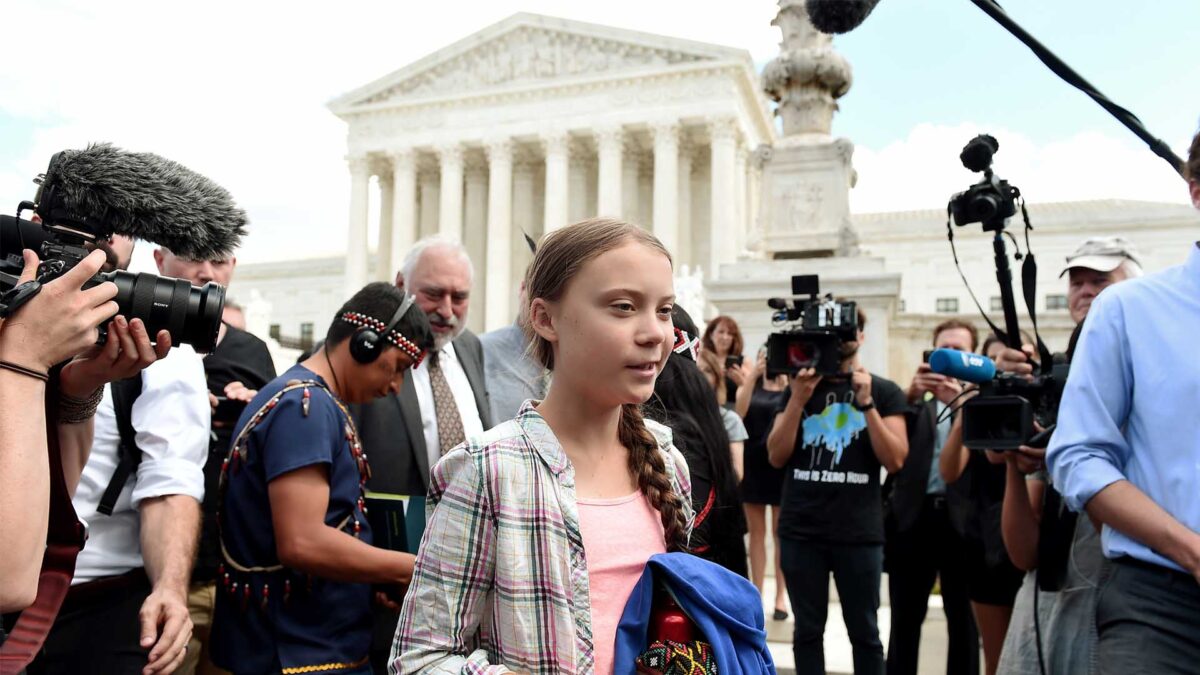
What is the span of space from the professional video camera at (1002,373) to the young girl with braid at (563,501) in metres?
1.49

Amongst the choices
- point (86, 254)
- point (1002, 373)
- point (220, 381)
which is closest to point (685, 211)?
point (220, 381)

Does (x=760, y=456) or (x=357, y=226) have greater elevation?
(x=357, y=226)

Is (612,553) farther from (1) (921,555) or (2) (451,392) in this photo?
(1) (921,555)

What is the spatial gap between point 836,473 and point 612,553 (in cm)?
329

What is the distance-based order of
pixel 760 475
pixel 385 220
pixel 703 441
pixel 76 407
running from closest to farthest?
pixel 76 407 < pixel 703 441 < pixel 760 475 < pixel 385 220

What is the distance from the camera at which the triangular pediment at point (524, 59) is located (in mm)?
45531

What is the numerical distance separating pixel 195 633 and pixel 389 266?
154 feet

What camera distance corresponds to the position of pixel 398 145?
49031mm

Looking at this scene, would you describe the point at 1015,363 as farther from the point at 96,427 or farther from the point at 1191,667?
the point at 96,427

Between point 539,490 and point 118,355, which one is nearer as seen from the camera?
point 539,490

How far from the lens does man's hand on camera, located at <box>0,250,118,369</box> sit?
5.31 feet

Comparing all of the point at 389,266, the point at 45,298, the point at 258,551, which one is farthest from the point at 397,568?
the point at 389,266

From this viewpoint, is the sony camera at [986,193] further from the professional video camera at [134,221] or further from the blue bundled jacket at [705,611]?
the professional video camera at [134,221]

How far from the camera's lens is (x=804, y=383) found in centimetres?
439
